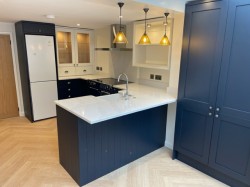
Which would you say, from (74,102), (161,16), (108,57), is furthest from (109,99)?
(108,57)

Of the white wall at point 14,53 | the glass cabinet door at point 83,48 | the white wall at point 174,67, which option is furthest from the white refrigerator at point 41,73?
the white wall at point 174,67

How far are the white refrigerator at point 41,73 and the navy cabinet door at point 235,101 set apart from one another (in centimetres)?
348

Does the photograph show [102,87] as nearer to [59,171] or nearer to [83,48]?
[83,48]

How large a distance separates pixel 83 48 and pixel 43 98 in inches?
69.9

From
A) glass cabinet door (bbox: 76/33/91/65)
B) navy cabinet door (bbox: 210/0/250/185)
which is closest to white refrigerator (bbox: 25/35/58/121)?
glass cabinet door (bbox: 76/33/91/65)

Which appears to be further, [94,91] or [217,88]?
[94,91]

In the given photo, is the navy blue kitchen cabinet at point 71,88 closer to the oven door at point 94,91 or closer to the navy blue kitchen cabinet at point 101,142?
the oven door at point 94,91

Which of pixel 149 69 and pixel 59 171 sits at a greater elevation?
pixel 149 69

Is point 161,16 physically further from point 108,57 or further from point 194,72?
point 108,57

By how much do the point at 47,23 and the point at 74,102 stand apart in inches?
96.0

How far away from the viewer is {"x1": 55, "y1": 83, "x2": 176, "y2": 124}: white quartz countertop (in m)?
1.95

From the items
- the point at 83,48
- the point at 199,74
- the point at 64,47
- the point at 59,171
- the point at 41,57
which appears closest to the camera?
the point at 199,74

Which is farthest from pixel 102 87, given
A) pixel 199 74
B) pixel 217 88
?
pixel 217 88

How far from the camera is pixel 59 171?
2498mm
